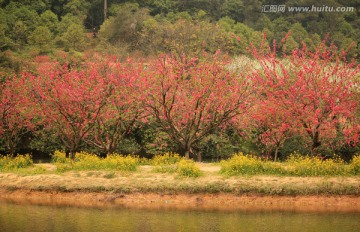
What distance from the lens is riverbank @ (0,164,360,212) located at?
60.4 ft

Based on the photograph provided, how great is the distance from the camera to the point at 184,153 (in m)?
23.5

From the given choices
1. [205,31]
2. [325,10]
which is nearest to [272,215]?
[205,31]

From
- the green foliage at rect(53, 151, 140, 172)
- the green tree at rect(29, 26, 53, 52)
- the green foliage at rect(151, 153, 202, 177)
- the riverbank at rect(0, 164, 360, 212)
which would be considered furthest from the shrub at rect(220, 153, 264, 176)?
the green tree at rect(29, 26, 53, 52)

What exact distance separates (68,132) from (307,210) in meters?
11.4

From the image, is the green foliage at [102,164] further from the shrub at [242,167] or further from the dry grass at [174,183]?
the shrub at [242,167]

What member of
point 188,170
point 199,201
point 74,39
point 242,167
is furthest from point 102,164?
point 74,39

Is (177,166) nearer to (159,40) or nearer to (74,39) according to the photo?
(159,40)

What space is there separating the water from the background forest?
6253mm

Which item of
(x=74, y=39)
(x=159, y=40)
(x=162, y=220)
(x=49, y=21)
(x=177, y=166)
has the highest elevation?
(x=49, y=21)

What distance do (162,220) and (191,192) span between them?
3108 millimetres

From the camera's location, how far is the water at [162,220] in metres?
15.1

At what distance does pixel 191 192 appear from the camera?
19000mm

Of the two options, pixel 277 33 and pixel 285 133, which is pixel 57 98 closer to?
pixel 285 133

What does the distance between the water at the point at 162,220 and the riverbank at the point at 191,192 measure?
927 millimetres
